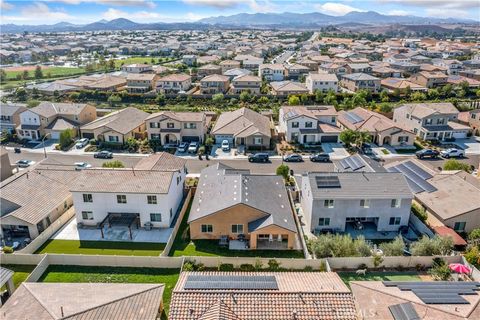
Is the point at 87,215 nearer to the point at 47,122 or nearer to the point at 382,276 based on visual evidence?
the point at 382,276

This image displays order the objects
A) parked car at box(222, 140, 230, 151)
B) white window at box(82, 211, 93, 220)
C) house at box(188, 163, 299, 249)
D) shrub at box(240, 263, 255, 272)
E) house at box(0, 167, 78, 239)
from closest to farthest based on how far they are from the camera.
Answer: shrub at box(240, 263, 255, 272) → house at box(188, 163, 299, 249) → house at box(0, 167, 78, 239) → white window at box(82, 211, 93, 220) → parked car at box(222, 140, 230, 151)

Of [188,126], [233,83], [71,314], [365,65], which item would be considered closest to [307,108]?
[188,126]

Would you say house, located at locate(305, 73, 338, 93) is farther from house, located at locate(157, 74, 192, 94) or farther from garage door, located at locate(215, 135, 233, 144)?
garage door, located at locate(215, 135, 233, 144)

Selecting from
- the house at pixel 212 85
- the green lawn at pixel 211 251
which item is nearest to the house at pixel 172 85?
the house at pixel 212 85

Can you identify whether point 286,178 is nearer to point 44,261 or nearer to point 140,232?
point 140,232

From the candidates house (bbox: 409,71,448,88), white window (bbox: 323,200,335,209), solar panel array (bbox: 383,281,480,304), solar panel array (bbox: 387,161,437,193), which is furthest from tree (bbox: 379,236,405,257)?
house (bbox: 409,71,448,88)

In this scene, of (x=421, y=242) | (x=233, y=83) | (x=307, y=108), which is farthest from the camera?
(x=233, y=83)
